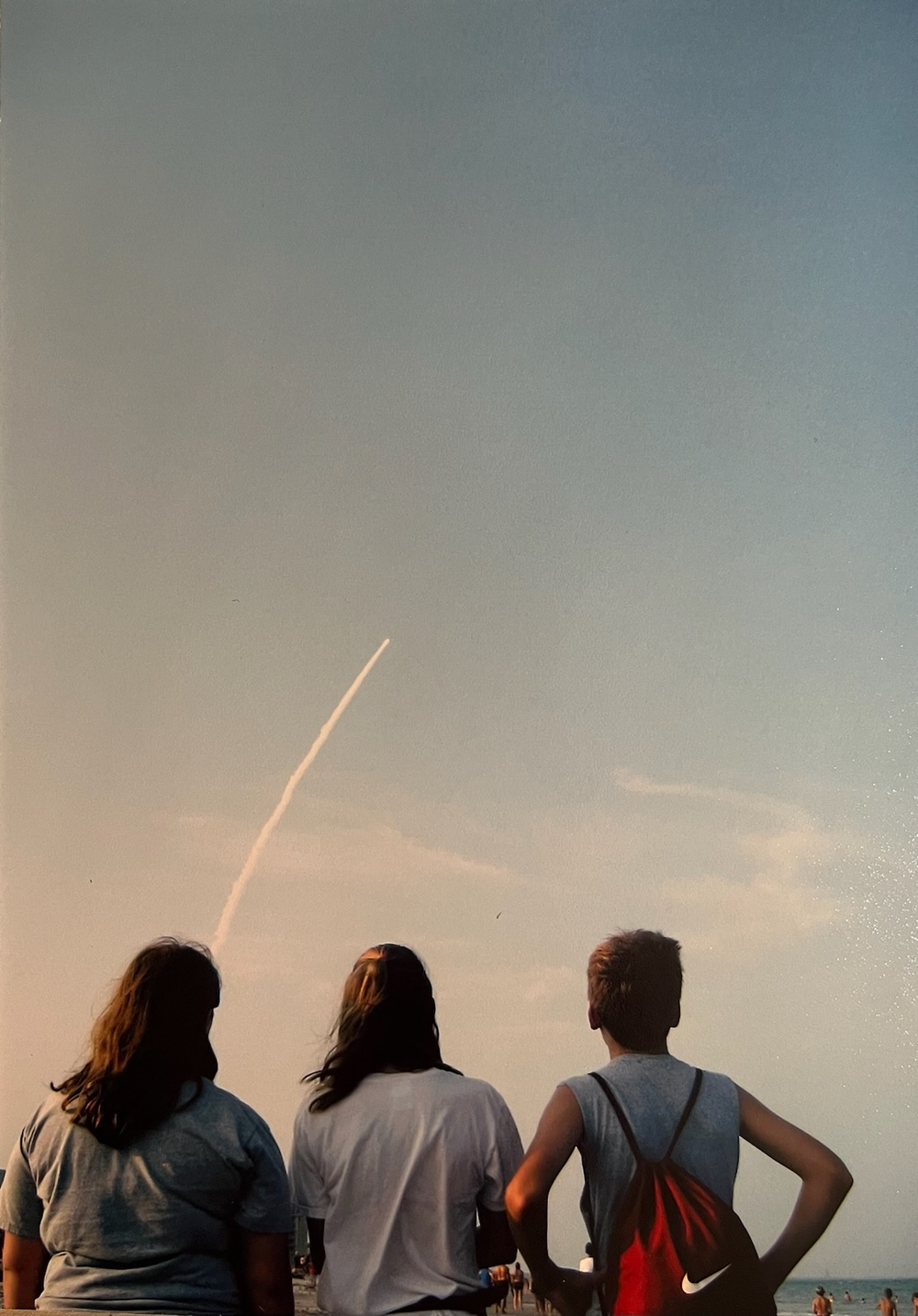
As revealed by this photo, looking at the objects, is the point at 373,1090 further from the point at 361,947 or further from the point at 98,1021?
the point at 361,947

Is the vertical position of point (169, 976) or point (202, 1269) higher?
point (169, 976)

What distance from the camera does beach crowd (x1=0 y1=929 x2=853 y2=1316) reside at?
75.5 inches

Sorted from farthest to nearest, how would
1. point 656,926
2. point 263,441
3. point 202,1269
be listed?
point 263,441, point 656,926, point 202,1269

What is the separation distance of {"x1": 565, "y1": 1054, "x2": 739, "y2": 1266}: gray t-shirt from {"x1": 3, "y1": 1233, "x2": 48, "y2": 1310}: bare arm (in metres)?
0.89

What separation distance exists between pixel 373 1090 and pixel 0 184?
2629 mm

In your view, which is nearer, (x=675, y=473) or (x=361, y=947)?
(x=361, y=947)

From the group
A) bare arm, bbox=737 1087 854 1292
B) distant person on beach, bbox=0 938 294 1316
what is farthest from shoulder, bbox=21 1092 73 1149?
bare arm, bbox=737 1087 854 1292

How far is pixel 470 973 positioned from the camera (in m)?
2.75

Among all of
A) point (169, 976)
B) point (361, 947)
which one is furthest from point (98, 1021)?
point (361, 947)

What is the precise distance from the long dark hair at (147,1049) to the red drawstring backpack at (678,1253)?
715 millimetres

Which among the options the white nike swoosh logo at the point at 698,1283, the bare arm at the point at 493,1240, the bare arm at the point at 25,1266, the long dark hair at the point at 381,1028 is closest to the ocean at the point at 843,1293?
the white nike swoosh logo at the point at 698,1283

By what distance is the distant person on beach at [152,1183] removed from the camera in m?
1.91

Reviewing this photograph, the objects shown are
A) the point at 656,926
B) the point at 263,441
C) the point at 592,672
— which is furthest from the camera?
the point at 263,441

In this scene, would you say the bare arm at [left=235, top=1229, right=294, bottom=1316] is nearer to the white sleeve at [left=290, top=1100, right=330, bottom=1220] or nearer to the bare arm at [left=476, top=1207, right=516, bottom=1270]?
the white sleeve at [left=290, top=1100, right=330, bottom=1220]
